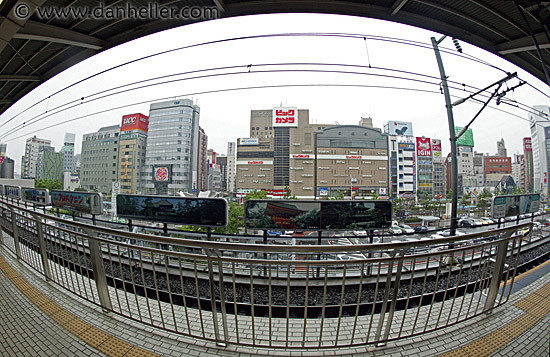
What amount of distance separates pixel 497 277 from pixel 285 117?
33.9 meters

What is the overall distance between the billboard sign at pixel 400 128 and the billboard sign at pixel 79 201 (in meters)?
50.5

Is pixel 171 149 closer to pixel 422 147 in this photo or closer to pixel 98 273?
pixel 98 273

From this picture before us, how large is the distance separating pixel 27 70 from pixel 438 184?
4704 cm

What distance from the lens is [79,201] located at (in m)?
6.31

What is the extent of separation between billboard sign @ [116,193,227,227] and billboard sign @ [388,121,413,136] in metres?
49.4

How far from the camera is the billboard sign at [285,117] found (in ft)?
109

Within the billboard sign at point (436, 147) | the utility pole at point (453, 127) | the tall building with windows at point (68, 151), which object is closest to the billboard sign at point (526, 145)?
the utility pole at point (453, 127)

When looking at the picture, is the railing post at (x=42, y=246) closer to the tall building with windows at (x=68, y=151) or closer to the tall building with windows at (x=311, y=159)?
the tall building with windows at (x=311, y=159)

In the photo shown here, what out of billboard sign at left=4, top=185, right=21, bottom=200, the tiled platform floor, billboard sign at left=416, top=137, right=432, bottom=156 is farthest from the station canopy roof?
billboard sign at left=416, top=137, right=432, bottom=156

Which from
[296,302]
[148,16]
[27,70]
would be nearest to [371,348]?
[296,302]

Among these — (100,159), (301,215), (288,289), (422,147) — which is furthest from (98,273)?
(422,147)

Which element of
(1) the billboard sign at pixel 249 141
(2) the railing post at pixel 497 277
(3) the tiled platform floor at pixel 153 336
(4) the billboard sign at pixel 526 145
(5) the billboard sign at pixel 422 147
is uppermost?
(1) the billboard sign at pixel 249 141

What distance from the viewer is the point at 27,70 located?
19.3ft

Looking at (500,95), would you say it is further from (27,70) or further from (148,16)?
(27,70)
